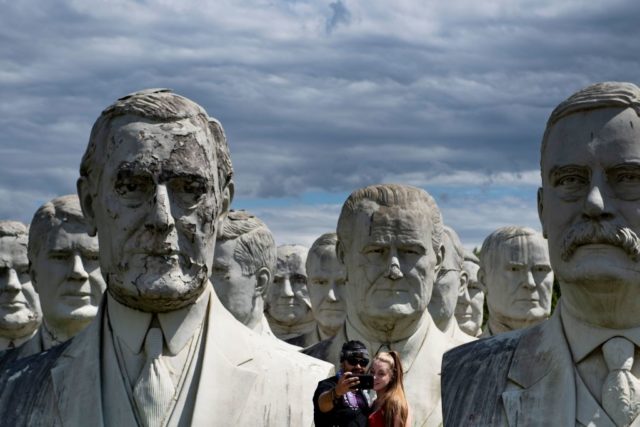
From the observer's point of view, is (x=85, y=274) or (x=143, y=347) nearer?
(x=143, y=347)

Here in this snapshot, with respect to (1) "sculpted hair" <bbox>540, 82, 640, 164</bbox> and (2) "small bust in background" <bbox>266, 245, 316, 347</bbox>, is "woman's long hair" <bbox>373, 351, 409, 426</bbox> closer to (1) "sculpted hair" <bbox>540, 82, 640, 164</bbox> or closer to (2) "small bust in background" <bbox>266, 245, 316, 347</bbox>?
(1) "sculpted hair" <bbox>540, 82, 640, 164</bbox>

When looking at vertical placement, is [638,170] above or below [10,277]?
above

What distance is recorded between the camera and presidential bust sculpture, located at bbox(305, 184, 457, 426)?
16.2m

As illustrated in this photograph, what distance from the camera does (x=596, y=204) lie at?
11.8 m

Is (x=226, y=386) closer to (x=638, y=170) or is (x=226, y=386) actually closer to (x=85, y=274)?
(x=638, y=170)

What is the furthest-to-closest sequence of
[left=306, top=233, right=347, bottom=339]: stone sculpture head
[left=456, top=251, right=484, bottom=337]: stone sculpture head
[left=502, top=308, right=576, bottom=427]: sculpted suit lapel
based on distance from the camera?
Result: [left=456, top=251, right=484, bottom=337]: stone sculpture head → [left=306, top=233, right=347, bottom=339]: stone sculpture head → [left=502, top=308, right=576, bottom=427]: sculpted suit lapel

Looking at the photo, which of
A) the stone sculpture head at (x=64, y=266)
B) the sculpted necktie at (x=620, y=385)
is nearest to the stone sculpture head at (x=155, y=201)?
the sculpted necktie at (x=620, y=385)

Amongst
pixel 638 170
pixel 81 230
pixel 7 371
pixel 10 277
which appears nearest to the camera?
pixel 638 170

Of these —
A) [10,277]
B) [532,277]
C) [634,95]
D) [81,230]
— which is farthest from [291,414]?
[532,277]

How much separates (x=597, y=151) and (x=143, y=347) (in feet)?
8.21

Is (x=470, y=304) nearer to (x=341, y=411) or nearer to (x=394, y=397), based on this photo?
(x=394, y=397)

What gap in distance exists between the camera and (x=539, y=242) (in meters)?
22.4

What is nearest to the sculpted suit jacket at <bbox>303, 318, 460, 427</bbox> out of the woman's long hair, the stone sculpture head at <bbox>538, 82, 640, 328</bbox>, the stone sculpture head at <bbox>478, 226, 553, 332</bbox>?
the woman's long hair

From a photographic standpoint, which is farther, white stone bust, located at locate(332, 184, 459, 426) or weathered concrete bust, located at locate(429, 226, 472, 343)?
weathered concrete bust, located at locate(429, 226, 472, 343)
